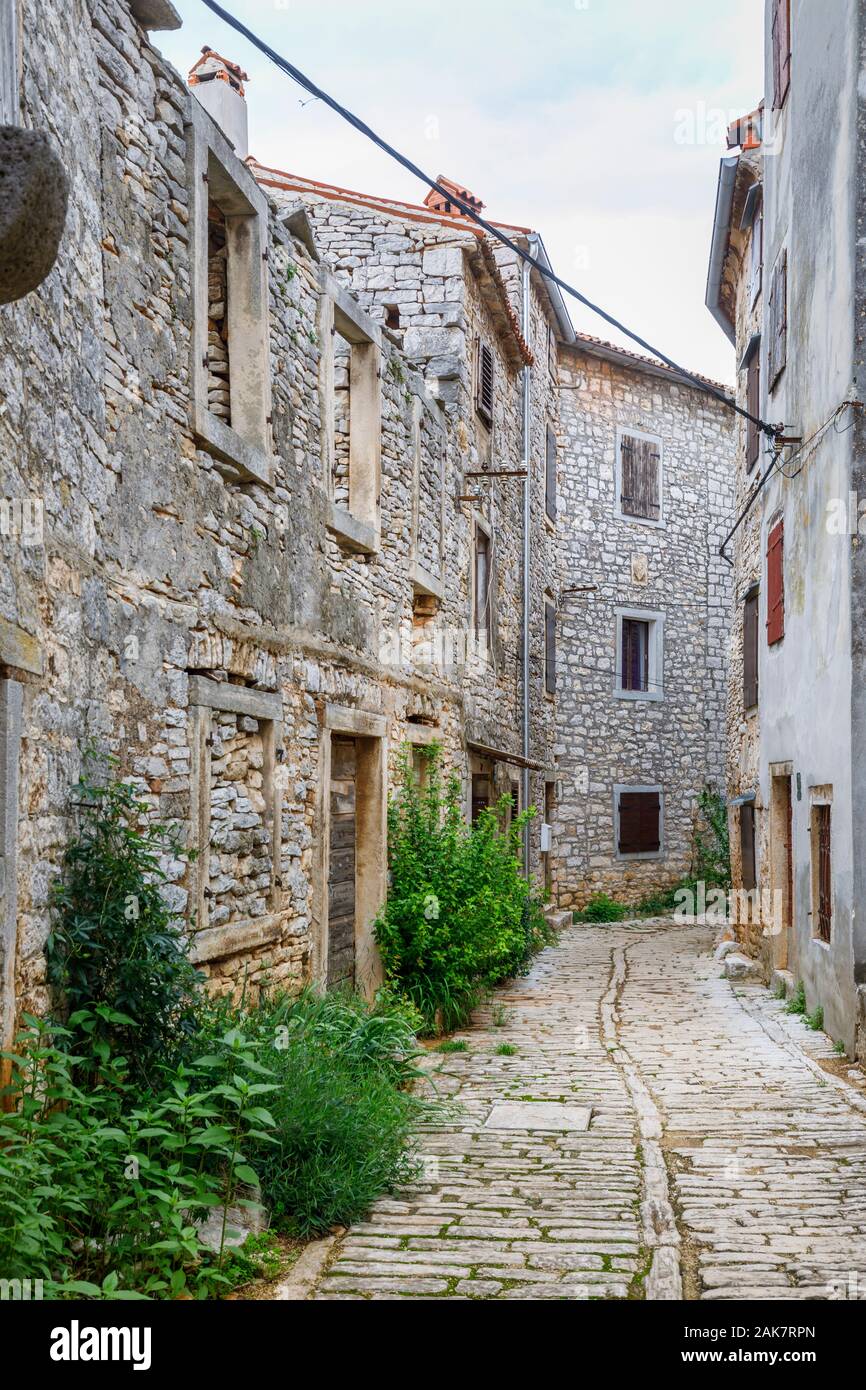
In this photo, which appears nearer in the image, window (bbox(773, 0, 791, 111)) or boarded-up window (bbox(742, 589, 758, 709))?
window (bbox(773, 0, 791, 111))

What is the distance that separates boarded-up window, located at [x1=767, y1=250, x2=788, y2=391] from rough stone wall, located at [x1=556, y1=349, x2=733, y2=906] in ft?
26.3

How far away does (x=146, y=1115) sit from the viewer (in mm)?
4137

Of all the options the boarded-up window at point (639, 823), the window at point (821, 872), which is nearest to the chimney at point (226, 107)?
the window at point (821, 872)

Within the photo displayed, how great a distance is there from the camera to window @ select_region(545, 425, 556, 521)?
18703mm

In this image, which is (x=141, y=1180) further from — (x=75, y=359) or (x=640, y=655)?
(x=640, y=655)

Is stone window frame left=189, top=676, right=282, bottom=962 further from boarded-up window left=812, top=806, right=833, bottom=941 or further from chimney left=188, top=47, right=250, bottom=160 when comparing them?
boarded-up window left=812, top=806, right=833, bottom=941

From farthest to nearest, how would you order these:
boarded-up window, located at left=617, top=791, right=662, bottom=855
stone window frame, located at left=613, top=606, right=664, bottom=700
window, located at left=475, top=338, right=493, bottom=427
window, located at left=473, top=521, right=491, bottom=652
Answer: stone window frame, located at left=613, top=606, right=664, bottom=700 < boarded-up window, located at left=617, top=791, right=662, bottom=855 < window, located at left=473, top=521, right=491, bottom=652 < window, located at left=475, top=338, right=493, bottom=427

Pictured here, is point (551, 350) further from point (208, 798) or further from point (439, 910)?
point (208, 798)

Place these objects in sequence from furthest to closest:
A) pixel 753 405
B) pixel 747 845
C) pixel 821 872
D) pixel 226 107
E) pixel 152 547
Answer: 1. pixel 747 845
2. pixel 753 405
3. pixel 821 872
4. pixel 226 107
5. pixel 152 547

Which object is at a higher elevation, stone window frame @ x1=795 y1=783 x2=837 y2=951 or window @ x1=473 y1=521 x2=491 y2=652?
window @ x1=473 y1=521 x2=491 y2=652

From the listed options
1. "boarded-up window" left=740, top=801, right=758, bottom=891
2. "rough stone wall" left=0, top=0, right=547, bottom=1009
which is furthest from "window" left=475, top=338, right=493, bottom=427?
"boarded-up window" left=740, top=801, right=758, bottom=891

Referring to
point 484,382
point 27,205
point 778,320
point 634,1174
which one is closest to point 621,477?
point 484,382

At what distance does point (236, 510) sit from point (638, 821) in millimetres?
14472

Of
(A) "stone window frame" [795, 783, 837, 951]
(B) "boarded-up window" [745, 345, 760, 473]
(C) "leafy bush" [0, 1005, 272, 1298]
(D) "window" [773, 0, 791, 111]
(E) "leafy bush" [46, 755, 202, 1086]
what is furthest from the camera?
(B) "boarded-up window" [745, 345, 760, 473]
